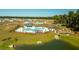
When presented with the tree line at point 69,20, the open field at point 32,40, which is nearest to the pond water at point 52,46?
the open field at point 32,40

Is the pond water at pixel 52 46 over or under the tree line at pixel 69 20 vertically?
under

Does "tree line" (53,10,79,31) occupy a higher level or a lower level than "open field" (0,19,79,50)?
higher

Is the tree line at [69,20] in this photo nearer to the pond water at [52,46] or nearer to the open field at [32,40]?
the open field at [32,40]

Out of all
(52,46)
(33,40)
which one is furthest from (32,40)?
(52,46)

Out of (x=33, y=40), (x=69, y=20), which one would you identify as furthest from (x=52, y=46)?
(x=69, y=20)

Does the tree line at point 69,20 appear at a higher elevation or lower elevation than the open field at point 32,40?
higher

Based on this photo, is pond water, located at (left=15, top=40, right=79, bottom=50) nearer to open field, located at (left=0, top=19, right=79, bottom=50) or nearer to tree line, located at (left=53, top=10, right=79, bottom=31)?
open field, located at (left=0, top=19, right=79, bottom=50)

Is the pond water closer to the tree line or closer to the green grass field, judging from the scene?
the green grass field

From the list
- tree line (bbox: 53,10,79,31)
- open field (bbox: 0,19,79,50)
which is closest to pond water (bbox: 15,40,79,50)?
open field (bbox: 0,19,79,50)

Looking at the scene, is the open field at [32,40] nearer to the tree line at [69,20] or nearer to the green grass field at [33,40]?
the green grass field at [33,40]

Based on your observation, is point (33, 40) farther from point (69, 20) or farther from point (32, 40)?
point (69, 20)

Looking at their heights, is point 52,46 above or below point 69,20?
Result: below
